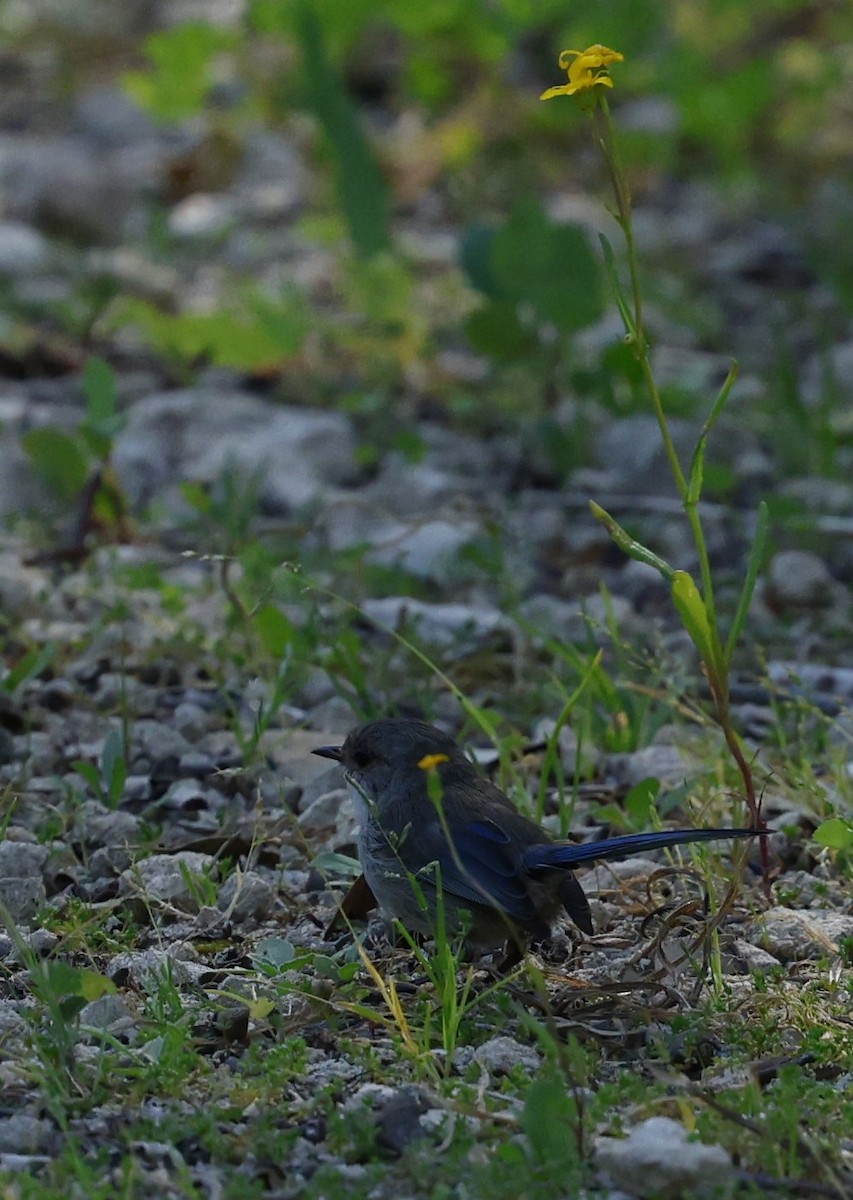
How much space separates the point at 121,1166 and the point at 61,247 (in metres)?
5.57

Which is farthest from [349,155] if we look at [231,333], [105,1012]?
[105,1012]

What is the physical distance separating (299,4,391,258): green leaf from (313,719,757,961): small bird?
3.66 metres

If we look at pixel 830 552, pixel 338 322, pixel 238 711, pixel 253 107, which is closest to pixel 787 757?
pixel 238 711

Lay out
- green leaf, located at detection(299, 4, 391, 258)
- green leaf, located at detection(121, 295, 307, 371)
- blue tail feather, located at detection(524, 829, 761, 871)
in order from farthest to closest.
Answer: green leaf, located at detection(299, 4, 391, 258)
green leaf, located at detection(121, 295, 307, 371)
blue tail feather, located at detection(524, 829, 761, 871)

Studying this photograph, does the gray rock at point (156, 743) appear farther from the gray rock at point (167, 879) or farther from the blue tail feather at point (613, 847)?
the blue tail feather at point (613, 847)

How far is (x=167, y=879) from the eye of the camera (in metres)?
3.33

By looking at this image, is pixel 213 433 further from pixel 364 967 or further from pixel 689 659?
pixel 364 967

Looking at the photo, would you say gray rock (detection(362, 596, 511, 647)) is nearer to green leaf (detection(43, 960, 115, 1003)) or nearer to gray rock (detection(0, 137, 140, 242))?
green leaf (detection(43, 960, 115, 1003))

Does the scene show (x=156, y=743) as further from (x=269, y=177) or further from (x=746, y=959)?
(x=269, y=177)

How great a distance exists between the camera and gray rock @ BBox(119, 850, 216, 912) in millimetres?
3254

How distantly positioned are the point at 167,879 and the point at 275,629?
3.19 feet

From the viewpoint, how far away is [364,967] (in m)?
3.04

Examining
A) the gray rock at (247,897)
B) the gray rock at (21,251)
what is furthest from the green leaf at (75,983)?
the gray rock at (21,251)

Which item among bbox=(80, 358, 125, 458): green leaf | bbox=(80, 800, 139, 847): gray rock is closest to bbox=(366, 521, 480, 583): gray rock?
bbox=(80, 358, 125, 458): green leaf
